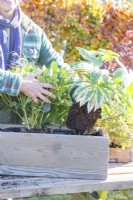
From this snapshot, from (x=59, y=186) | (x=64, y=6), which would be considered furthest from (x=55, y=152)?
(x=64, y=6)

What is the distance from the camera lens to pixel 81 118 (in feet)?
6.12

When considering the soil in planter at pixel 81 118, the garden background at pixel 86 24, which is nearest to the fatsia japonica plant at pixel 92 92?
the soil in planter at pixel 81 118

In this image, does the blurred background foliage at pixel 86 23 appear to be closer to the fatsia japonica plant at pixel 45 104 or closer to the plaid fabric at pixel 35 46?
the plaid fabric at pixel 35 46

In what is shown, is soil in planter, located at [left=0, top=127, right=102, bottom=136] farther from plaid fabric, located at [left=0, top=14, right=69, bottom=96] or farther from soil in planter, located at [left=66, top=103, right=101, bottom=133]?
plaid fabric, located at [left=0, top=14, right=69, bottom=96]

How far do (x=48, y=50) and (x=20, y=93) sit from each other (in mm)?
622

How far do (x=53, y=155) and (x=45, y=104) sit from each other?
0.24m

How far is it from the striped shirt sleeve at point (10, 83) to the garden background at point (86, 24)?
2653 mm

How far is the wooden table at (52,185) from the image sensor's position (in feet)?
5.52

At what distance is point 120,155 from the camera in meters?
2.08

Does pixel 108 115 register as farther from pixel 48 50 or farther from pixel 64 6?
pixel 64 6

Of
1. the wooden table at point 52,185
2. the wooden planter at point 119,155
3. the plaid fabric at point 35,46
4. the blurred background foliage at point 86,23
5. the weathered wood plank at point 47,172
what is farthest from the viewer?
the blurred background foliage at point 86,23

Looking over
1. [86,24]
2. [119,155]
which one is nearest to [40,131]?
[119,155]

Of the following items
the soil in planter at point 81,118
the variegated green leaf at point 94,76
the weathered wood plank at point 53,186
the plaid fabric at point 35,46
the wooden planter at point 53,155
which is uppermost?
the plaid fabric at point 35,46

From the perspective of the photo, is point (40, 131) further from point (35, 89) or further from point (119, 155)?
point (119, 155)
